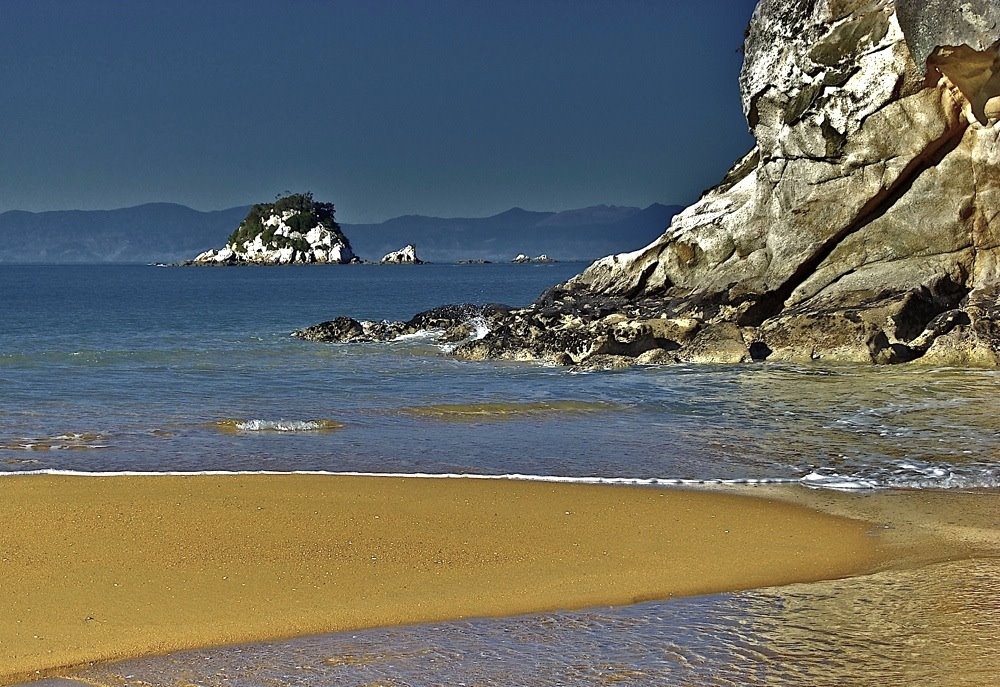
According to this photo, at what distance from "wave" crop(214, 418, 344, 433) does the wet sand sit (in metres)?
3.51

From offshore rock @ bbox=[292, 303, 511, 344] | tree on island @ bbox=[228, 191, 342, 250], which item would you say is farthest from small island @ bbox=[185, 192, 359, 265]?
offshore rock @ bbox=[292, 303, 511, 344]

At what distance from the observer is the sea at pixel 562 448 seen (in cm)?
570

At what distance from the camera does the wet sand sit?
651cm

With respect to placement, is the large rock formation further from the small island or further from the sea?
the small island

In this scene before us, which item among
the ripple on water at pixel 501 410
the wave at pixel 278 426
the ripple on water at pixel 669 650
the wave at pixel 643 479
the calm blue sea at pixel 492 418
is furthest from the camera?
the ripple on water at pixel 501 410

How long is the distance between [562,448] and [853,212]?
13586mm

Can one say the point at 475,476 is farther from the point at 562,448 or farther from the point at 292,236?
the point at 292,236

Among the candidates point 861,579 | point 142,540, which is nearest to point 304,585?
point 142,540

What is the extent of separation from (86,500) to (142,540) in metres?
1.57

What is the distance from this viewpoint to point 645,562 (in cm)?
777

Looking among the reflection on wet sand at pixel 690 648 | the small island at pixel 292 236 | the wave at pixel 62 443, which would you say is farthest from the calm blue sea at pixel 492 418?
the small island at pixel 292 236

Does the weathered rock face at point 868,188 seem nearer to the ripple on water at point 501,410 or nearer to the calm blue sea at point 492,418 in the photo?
the calm blue sea at point 492,418

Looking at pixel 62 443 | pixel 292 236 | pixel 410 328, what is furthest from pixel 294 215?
pixel 62 443

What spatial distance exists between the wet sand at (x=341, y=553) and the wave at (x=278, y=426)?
11.5ft
